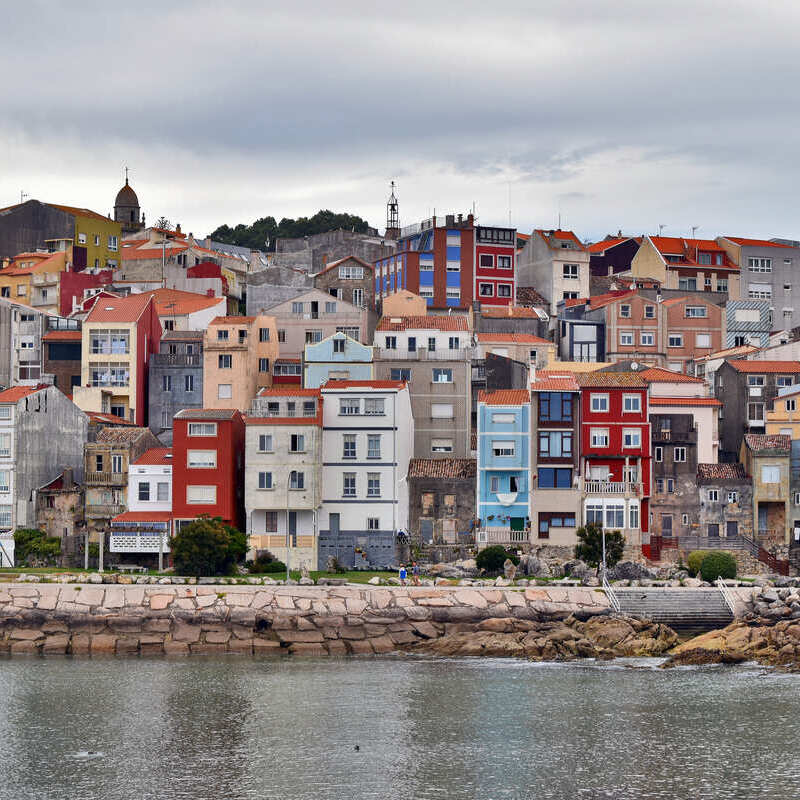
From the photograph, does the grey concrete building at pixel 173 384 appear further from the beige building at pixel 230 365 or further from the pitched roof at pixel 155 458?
the pitched roof at pixel 155 458

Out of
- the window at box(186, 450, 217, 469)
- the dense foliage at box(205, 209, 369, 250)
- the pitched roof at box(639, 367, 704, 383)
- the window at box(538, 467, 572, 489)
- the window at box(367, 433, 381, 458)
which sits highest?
the dense foliage at box(205, 209, 369, 250)

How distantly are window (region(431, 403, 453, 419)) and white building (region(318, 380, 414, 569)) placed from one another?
793cm

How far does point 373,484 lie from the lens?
292 ft

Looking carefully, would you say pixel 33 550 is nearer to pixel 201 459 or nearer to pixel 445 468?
pixel 201 459

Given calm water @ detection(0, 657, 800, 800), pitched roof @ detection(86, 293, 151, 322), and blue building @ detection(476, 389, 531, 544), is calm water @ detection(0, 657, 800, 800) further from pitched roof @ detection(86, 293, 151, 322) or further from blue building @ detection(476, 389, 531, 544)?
pitched roof @ detection(86, 293, 151, 322)

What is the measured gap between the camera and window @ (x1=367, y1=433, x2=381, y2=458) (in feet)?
293

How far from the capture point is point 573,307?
124 metres

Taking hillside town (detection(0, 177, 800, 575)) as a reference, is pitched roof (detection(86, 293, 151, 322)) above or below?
above

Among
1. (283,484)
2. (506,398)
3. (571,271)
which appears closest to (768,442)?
(506,398)

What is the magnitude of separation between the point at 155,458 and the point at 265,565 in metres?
10.2

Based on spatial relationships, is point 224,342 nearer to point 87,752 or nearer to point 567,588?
point 567,588

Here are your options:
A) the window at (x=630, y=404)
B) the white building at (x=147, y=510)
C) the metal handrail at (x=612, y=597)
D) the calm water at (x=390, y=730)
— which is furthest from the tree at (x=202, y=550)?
the window at (x=630, y=404)

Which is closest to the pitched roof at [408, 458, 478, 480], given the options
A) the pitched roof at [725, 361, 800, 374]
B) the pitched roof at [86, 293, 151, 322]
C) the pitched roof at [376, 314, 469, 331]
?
the pitched roof at [376, 314, 469, 331]

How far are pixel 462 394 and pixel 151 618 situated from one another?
99.3ft
